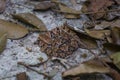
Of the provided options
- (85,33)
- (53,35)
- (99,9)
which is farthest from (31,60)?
(99,9)

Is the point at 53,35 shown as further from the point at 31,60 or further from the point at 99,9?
the point at 99,9

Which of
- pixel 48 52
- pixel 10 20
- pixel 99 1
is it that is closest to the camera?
pixel 48 52

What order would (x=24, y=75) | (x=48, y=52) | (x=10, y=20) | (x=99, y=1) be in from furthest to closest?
1. (x=99, y=1)
2. (x=10, y=20)
3. (x=48, y=52)
4. (x=24, y=75)

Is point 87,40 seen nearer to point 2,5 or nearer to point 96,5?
point 96,5

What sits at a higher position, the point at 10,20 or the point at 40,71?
the point at 10,20

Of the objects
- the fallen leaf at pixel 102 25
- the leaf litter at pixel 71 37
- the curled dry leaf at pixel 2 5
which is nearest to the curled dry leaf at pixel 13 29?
the leaf litter at pixel 71 37

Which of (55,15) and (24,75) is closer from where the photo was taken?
(24,75)

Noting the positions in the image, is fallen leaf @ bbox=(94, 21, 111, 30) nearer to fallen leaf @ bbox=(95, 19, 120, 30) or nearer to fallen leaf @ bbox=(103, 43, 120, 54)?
fallen leaf @ bbox=(95, 19, 120, 30)

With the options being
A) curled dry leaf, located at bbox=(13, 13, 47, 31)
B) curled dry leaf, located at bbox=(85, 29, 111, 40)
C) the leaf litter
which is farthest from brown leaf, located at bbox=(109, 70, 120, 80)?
curled dry leaf, located at bbox=(13, 13, 47, 31)

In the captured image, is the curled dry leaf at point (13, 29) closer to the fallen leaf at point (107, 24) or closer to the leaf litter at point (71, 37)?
the leaf litter at point (71, 37)

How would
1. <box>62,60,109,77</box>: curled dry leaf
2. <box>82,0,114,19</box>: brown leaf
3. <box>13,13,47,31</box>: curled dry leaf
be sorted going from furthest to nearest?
<box>82,0,114,19</box>: brown leaf < <box>13,13,47,31</box>: curled dry leaf < <box>62,60,109,77</box>: curled dry leaf
